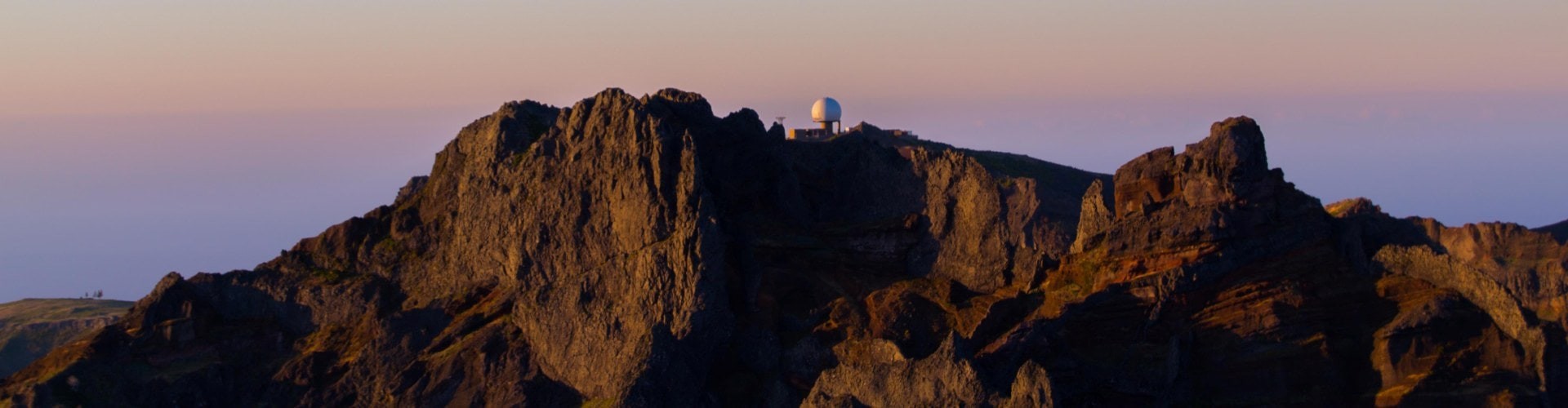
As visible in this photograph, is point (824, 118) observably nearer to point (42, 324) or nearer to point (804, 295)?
point (804, 295)

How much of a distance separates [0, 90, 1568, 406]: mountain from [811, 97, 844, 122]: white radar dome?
30486mm

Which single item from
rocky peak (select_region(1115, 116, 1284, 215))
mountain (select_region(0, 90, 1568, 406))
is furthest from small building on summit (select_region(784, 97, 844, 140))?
rocky peak (select_region(1115, 116, 1284, 215))

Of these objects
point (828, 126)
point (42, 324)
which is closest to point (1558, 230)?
point (828, 126)

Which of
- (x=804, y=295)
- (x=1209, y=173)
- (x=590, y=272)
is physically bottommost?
(x=804, y=295)

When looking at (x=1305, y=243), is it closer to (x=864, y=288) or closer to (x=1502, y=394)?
(x=1502, y=394)

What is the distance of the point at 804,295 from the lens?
241 feet

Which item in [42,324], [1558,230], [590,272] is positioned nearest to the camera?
[590,272]

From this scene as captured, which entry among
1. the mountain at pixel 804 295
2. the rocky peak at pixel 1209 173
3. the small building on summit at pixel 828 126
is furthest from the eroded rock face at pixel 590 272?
the small building on summit at pixel 828 126

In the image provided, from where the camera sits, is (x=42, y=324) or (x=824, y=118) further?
(x=42, y=324)

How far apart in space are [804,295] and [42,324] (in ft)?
269

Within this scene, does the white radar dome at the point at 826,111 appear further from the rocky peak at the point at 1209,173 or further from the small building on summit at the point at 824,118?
the rocky peak at the point at 1209,173

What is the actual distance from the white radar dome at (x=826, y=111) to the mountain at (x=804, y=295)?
30.5 m

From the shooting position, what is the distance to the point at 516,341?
73.4 meters

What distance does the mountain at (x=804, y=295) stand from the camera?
63.4m
